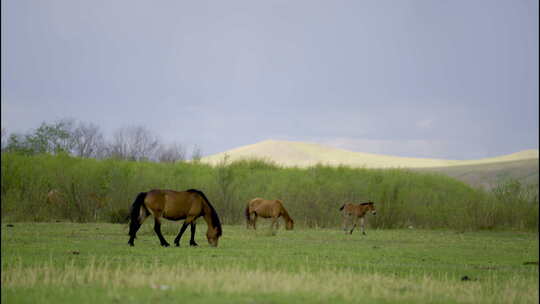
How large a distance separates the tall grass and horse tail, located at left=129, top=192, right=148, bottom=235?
12786 millimetres

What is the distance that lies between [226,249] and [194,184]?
18667 mm

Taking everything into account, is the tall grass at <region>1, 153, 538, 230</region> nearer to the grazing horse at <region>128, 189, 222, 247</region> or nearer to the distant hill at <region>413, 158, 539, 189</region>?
the grazing horse at <region>128, 189, 222, 247</region>

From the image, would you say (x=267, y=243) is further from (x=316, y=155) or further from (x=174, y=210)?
(x=316, y=155)

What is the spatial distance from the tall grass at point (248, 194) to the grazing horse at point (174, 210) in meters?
12.6

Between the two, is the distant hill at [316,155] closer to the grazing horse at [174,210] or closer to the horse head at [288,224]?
the horse head at [288,224]

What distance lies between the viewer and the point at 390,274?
1270cm

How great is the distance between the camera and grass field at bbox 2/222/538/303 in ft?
29.9

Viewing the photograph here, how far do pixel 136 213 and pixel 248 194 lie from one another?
18.8 meters

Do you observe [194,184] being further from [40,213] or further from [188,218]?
[188,218]

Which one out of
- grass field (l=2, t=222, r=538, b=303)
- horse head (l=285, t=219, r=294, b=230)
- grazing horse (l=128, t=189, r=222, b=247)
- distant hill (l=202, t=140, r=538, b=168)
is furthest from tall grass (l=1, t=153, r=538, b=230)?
distant hill (l=202, t=140, r=538, b=168)

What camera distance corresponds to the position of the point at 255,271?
1178 cm

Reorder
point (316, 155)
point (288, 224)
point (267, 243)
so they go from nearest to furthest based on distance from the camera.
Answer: point (267, 243)
point (288, 224)
point (316, 155)

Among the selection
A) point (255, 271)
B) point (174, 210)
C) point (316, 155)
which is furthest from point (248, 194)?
point (316, 155)

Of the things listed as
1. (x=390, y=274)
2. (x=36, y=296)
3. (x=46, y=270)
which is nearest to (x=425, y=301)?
(x=390, y=274)
